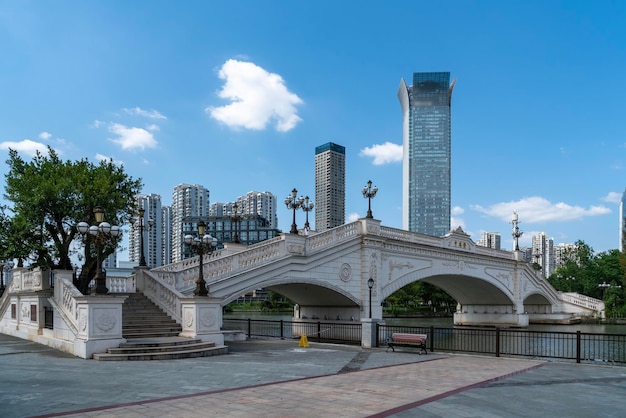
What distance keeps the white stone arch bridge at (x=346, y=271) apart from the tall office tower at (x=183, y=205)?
106 metres

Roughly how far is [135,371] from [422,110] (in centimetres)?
16606

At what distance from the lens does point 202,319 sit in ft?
60.2

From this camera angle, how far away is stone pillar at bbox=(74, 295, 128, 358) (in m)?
15.7

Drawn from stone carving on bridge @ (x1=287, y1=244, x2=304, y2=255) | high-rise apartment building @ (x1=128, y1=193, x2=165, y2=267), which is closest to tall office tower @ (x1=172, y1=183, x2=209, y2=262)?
high-rise apartment building @ (x1=128, y1=193, x2=165, y2=267)

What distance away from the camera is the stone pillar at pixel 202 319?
18219 mm

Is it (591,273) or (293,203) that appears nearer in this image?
(293,203)

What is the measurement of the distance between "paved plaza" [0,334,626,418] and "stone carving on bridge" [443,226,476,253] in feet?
82.5

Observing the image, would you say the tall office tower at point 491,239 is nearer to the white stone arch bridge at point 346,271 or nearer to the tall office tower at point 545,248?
the tall office tower at point 545,248

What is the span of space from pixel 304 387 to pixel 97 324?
815cm

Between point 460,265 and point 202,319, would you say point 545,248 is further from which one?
point 202,319

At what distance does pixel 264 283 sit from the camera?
25375 mm

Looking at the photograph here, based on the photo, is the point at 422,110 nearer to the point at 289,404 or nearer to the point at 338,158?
the point at 338,158

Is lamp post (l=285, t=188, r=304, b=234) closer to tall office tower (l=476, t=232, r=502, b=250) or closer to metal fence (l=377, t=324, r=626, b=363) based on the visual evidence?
metal fence (l=377, t=324, r=626, b=363)

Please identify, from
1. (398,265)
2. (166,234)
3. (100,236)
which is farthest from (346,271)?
(166,234)
